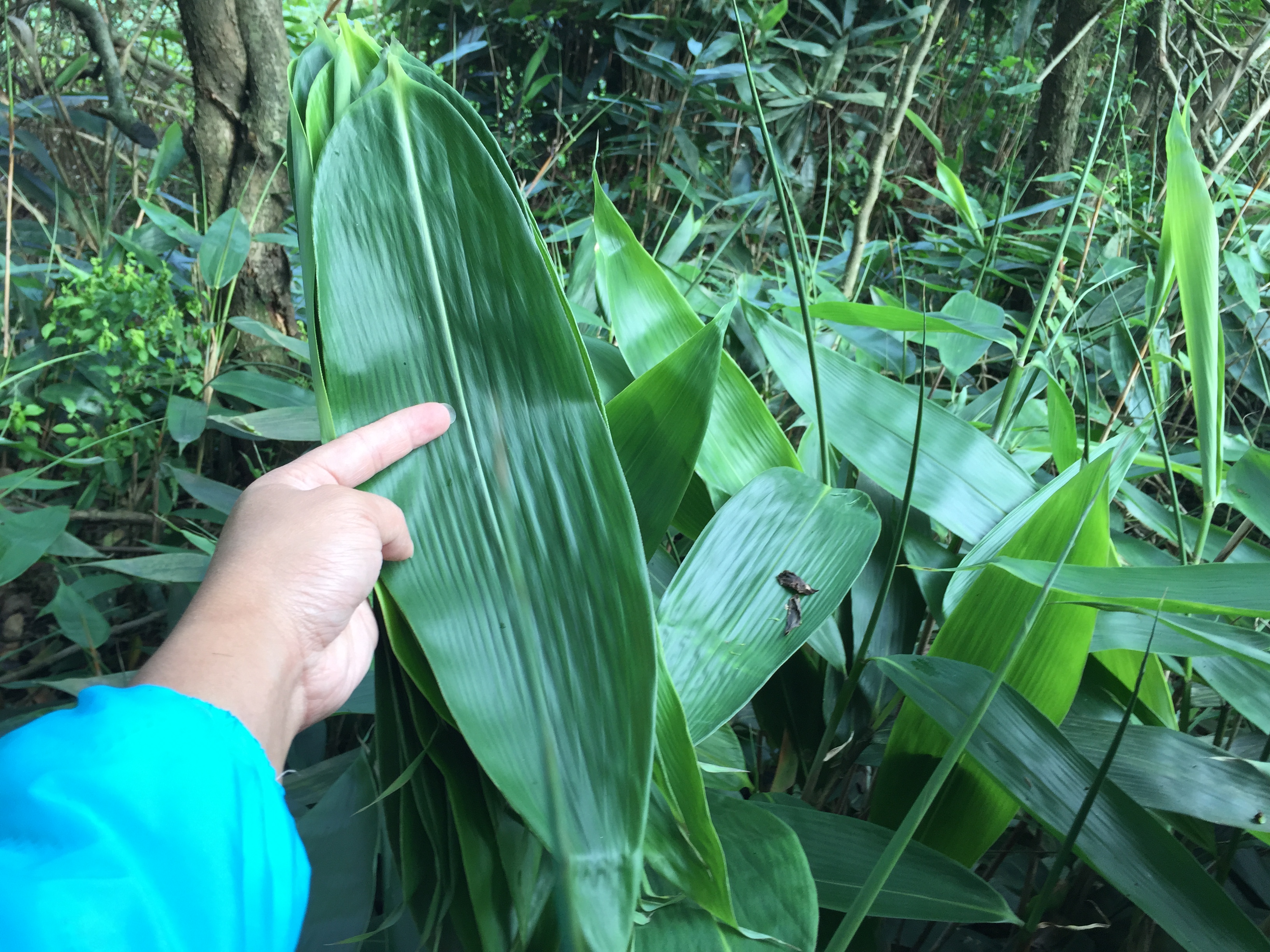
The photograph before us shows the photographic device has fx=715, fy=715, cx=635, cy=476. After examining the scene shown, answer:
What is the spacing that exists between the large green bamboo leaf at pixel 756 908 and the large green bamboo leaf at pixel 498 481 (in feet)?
0.13

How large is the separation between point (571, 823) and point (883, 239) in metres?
1.71

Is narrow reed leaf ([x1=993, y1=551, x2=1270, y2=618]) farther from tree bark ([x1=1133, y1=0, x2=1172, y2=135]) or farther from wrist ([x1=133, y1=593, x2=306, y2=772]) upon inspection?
tree bark ([x1=1133, y1=0, x2=1172, y2=135])

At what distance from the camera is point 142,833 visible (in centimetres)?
23

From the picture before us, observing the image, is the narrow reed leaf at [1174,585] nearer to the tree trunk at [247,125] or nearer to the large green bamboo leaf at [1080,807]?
the large green bamboo leaf at [1080,807]

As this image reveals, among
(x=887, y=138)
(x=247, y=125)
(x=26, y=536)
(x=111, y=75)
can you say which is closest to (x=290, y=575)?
(x=26, y=536)

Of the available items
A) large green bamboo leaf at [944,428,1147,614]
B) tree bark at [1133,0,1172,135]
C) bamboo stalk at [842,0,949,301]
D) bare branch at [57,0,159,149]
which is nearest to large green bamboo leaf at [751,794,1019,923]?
large green bamboo leaf at [944,428,1147,614]

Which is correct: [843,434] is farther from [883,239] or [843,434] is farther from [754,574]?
[883,239]

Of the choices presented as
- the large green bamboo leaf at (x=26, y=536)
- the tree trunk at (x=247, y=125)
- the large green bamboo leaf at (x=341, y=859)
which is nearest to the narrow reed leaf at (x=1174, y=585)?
the large green bamboo leaf at (x=341, y=859)

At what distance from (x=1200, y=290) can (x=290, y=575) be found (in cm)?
49

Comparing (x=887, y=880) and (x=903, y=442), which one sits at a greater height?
(x=903, y=442)

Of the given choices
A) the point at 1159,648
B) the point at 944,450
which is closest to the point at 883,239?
the point at 944,450

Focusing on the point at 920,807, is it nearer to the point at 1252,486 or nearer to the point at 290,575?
the point at 290,575

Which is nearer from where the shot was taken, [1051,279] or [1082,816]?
[1082,816]

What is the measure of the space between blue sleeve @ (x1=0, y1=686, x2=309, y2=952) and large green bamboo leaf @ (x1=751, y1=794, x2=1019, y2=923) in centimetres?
21
